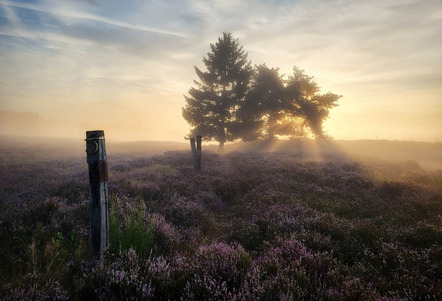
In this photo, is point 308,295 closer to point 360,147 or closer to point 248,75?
point 248,75

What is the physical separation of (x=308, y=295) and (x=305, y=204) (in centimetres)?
449

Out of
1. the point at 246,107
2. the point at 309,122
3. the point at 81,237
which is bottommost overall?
the point at 81,237

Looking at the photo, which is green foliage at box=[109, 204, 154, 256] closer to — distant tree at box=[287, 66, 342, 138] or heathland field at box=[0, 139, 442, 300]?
heathland field at box=[0, 139, 442, 300]

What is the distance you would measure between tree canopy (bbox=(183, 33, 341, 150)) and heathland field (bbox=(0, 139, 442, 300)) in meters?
17.9

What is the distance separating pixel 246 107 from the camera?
27.5 metres

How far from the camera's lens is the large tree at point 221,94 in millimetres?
27344

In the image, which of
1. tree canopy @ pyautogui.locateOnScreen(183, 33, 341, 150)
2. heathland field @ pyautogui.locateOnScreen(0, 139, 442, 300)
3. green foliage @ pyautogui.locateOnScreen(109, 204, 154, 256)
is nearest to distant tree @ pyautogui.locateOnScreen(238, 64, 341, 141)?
tree canopy @ pyautogui.locateOnScreen(183, 33, 341, 150)

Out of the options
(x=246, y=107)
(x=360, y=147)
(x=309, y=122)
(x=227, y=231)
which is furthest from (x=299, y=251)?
(x=360, y=147)

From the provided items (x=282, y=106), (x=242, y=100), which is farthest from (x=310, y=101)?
(x=242, y=100)

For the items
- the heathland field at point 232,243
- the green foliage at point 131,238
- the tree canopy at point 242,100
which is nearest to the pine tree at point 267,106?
the tree canopy at point 242,100

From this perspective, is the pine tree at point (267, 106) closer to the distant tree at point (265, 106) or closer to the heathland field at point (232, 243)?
the distant tree at point (265, 106)

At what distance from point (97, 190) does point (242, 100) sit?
25708 mm

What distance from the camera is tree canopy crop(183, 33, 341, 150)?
89.7 feet

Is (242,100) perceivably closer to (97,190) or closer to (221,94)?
(221,94)
